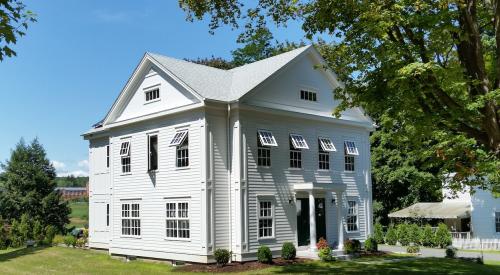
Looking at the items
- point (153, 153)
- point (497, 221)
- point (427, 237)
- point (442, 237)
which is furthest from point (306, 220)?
point (497, 221)

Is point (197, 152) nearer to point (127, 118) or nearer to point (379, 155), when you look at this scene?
point (127, 118)

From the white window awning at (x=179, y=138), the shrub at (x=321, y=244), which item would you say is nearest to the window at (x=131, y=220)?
the white window awning at (x=179, y=138)

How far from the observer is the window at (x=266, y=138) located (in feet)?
75.9

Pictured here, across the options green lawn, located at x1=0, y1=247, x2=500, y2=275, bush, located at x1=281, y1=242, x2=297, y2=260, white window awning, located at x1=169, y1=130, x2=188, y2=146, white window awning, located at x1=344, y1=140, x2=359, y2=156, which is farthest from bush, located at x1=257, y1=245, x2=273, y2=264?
white window awning, located at x1=344, y1=140, x2=359, y2=156

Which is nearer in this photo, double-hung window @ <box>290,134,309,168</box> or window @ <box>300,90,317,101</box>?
double-hung window @ <box>290,134,309,168</box>

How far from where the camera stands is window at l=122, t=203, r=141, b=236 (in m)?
25.9

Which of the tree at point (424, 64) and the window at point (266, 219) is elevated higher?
the tree at point (424, 64)

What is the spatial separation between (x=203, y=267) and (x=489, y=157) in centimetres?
1167

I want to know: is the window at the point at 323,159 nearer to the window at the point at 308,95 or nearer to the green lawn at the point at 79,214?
the window at the point at 308,95

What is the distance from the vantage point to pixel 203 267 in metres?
21.3

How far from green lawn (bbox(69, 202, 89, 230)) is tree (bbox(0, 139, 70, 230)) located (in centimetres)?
1168

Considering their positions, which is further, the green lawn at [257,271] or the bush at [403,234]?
the bush at [403,234]

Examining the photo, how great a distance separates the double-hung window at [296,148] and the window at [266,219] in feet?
8.51

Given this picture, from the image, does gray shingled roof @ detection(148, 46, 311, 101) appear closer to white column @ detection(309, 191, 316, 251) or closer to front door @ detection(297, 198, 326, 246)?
white column @ detection(309, 191, 316, 251)
